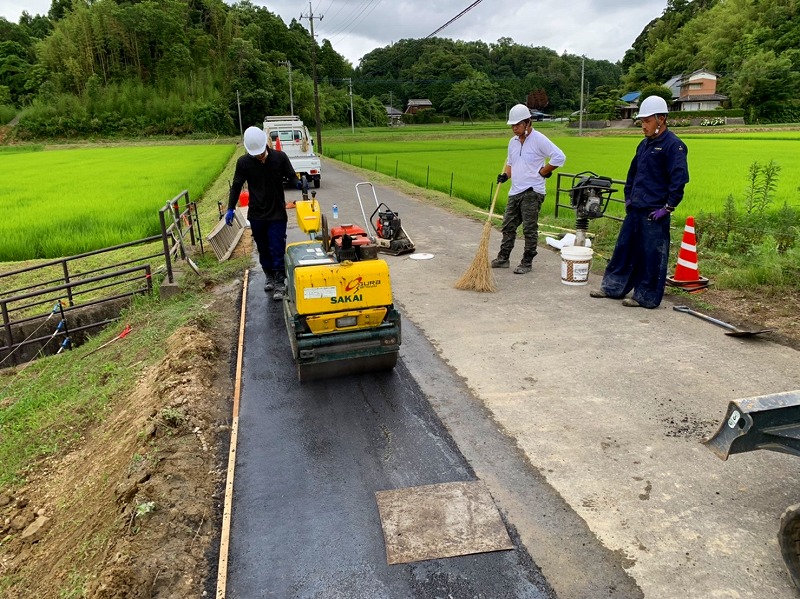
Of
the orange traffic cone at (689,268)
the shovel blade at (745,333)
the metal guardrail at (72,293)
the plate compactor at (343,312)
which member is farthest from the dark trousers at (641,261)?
the metal guardrail at (72,293)

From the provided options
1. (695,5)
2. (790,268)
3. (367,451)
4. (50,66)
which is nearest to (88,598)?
(367,451)

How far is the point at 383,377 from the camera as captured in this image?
4.40 metres

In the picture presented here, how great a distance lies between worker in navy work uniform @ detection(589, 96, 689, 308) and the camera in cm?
538

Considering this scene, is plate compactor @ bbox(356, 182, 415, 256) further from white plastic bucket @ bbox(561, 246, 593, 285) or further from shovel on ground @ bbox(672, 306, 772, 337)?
shovel on ground @ bbox(672, 306, 772, 337)

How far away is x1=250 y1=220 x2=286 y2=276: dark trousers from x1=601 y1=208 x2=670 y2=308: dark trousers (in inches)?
146

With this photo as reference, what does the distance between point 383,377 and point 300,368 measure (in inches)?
27.1

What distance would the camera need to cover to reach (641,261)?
5.82 meters

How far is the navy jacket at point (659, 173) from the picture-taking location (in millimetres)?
5324

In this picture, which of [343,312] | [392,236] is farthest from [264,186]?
[392,236]

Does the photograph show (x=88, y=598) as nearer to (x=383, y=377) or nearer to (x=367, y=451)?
(x=367, y=451)

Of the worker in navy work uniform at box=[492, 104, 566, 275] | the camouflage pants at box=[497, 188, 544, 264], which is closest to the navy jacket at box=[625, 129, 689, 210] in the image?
the worker in navy work uniform at box=[492, 104, 566, 275]

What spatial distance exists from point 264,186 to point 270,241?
623mm

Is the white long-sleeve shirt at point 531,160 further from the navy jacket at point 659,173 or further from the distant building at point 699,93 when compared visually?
the distant building at point 699,93

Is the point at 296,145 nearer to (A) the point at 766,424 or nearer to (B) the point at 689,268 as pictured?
(B) the point at 689,268
